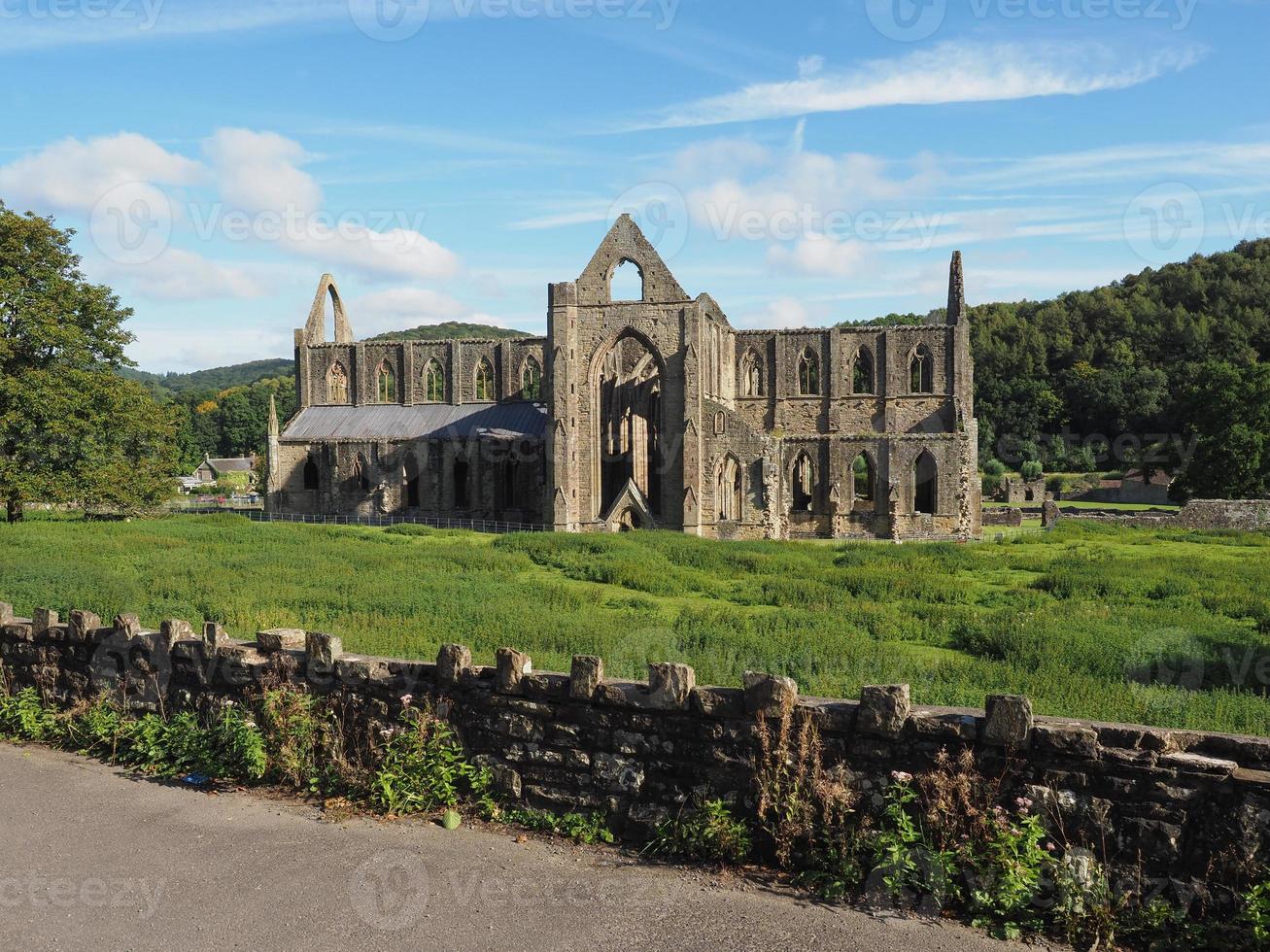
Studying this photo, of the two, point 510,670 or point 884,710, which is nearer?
point 884,710

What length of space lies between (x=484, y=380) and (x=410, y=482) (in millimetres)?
7441

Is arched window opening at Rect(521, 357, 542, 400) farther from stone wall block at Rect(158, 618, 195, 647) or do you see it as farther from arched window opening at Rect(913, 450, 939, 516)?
stone wall block at Rect(158, 618, 195, 647)

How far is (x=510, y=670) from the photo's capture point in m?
6.75

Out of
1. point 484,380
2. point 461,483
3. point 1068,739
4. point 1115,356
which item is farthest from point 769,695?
point 1115,356

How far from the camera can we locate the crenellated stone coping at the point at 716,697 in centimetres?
514

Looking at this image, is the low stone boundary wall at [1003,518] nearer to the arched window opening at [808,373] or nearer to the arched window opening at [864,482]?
the arched window opening at [864,482]

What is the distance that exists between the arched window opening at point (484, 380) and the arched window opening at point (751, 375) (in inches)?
537

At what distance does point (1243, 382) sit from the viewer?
49031mm

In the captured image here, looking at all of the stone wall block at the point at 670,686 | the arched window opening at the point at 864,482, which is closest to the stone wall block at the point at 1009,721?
the stone wall block at the point at 670,686

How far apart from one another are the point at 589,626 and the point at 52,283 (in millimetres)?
29582

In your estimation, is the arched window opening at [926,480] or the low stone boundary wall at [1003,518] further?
the low stone boundary wall at [1003,518]

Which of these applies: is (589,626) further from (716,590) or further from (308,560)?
(308,560)

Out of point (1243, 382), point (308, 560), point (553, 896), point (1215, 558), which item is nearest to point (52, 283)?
point (308, 560)

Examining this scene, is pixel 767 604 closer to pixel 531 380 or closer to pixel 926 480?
pixel 926 480
